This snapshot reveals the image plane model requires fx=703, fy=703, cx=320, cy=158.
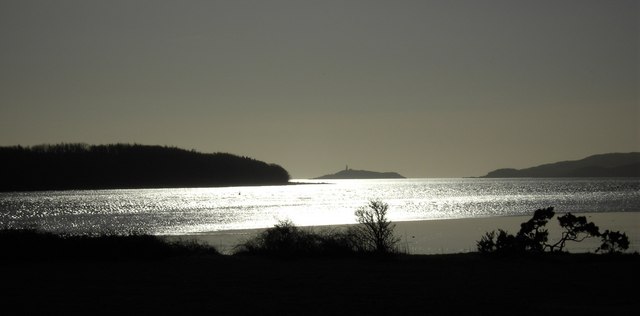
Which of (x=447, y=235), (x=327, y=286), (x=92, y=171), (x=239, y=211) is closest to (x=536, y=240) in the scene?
(x=327, y=286)

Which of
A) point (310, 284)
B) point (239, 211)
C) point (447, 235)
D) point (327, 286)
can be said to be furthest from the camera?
point (239, 211)

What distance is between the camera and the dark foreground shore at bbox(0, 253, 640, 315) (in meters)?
11.5

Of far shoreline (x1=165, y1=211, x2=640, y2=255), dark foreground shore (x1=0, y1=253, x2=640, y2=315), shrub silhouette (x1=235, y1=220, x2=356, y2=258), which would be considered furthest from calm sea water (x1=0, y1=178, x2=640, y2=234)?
dark foreground shore (x1=0, y1=253, x2=640, y2=315)

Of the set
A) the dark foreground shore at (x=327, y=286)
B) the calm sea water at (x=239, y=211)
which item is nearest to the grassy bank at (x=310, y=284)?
the dark foreground shore at (x=327, y=286)

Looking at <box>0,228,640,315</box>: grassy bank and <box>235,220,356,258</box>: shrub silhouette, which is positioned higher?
<box>235,220,356,258</box>: shrub silhouette

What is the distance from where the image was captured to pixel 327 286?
13.9 meters

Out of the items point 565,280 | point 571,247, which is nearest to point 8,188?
point 571,247

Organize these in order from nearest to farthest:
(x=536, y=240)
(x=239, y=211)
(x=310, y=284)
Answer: (x=310, y=284), (x=536, y=240), (x=239, y=211)

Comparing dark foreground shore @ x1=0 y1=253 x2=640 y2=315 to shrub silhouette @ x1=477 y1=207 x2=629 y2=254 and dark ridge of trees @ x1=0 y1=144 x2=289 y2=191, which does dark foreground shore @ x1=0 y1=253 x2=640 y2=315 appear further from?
dark ridge of trees @ x1=0 y1=144 x2=289 y2=191

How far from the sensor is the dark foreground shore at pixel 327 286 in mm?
11547

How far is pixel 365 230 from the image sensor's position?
73.1ft

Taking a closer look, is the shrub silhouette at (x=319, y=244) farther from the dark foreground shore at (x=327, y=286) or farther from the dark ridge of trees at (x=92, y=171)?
the dark ridge of trees at (x=92, y=171)

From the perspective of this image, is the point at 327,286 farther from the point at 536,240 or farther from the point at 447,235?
the point at 447,235

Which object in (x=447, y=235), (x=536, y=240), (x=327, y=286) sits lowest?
(x=447, y=235)
